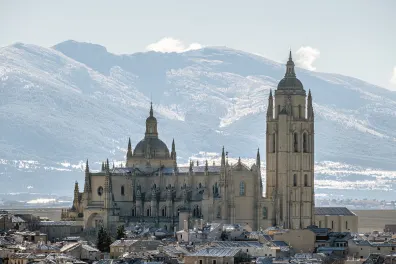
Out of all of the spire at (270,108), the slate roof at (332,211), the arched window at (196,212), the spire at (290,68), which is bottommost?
the arched window at (196,212)

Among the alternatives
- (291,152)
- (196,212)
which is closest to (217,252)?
(196,212)

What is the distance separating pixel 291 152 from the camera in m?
152

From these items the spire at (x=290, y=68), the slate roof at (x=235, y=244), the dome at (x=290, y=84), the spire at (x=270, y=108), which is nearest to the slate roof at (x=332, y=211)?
the spire at (x=270, y=108)

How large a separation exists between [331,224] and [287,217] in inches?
197

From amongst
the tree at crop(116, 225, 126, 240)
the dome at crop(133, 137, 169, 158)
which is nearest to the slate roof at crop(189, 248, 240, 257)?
the tree at crop(116, 225, 126, 240)

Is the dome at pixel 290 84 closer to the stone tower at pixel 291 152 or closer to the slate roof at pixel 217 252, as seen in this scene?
the stone tower at pixel 291 152

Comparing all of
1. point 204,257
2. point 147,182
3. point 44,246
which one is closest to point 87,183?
point 147,182

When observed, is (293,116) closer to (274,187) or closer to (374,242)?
(274,187)

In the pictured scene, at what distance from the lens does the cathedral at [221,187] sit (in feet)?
481

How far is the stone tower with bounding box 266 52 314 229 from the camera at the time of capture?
150875 millimetres

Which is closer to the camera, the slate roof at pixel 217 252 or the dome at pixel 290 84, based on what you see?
the slate roof at pixel 217 252

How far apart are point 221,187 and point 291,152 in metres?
9.46

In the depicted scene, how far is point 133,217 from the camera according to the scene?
149 meters

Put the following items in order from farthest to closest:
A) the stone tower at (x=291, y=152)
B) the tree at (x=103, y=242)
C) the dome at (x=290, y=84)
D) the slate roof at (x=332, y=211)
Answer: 1. the slate roof at (x=332, y=211)
2. the dome at (x=290, y=84)
3. the stone tower at (x=291, y=152)
4. the tree at (x=103, y=242)
